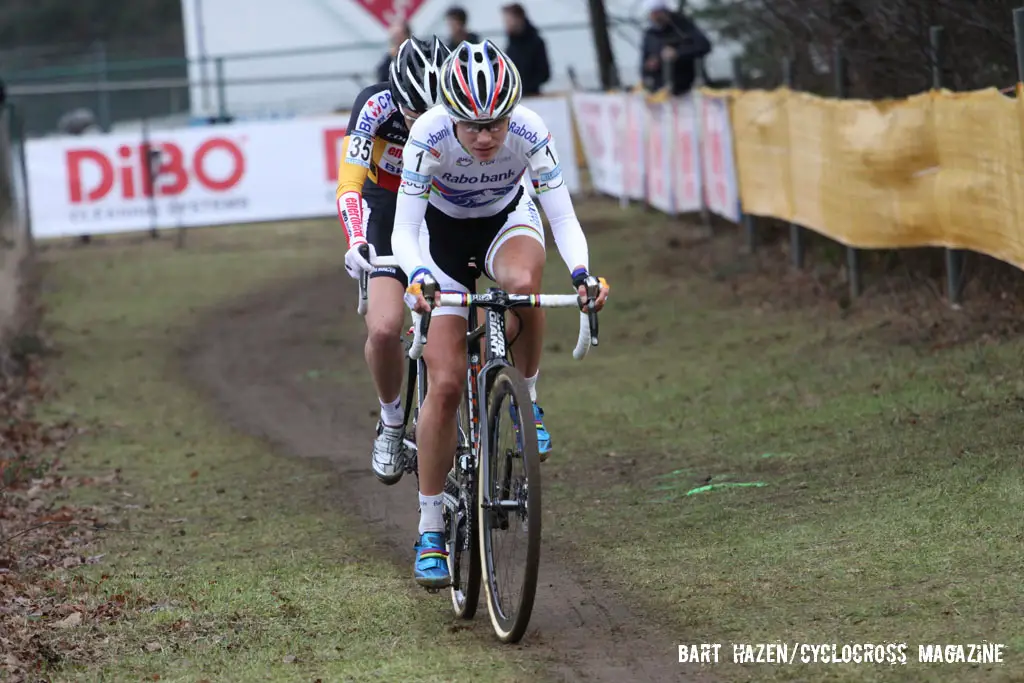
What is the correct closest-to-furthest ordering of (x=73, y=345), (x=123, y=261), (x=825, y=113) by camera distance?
(x=825, y=113) → (x=73, y=345) → (x=123, y=261)

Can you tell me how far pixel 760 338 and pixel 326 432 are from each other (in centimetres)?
366

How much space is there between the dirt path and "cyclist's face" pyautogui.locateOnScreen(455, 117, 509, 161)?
1.84 metres

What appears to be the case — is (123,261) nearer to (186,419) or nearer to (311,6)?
(186,419)

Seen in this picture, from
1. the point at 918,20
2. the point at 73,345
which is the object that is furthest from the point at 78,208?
the point at 918,20

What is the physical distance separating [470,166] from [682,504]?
7.86 ft

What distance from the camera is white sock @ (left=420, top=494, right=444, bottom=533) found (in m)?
6.64

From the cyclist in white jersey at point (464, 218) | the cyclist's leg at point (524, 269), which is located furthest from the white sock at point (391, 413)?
the cyclist in white jersey at point (464, 218)

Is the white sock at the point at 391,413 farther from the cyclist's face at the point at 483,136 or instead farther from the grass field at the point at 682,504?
the cyclist's face at the point at 483,136

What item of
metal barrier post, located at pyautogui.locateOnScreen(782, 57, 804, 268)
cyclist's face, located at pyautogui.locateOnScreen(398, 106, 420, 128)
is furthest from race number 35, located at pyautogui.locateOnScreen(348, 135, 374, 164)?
metal barrier post, located at pyautogui.locateOnScreen(782, 57, 804, 268)

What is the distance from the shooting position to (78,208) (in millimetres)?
21375

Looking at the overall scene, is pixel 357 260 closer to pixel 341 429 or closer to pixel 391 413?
pixel 391 413

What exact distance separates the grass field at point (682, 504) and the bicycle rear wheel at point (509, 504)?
19 centimetres

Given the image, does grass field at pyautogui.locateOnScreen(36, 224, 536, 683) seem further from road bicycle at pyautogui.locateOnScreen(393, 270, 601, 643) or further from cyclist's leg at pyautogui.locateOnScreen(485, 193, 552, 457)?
cyclist's leg at pyautogui.locateOnScreen(485, 193, 552, 457)

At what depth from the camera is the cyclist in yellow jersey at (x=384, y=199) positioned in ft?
24.0
